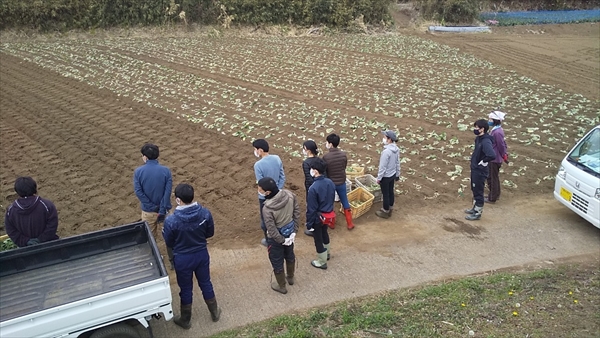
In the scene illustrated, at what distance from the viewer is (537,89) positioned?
638 inches

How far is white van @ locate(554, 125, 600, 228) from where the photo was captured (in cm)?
738

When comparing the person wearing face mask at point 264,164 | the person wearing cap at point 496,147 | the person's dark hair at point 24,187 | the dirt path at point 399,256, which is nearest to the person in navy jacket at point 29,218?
the person's dark hair at point 24,187

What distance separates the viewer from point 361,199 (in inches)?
330

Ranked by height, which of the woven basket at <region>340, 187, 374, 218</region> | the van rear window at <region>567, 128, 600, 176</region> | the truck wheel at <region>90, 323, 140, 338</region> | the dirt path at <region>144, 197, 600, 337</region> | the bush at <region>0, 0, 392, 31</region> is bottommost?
the dirt path at <region>144, 197, 600, 337</region>

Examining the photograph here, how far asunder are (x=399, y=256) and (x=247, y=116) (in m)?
7.45

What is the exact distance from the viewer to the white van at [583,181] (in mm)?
7379

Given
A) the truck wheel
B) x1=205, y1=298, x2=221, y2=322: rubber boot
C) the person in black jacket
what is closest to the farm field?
the person in black jacket

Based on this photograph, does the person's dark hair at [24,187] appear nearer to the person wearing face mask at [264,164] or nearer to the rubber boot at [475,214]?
the person wearing face mask at [264,164]

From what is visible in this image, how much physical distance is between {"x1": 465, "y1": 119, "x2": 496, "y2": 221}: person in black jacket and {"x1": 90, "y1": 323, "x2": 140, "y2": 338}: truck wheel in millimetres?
5782

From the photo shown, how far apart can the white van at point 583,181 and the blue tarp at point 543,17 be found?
28.3 m

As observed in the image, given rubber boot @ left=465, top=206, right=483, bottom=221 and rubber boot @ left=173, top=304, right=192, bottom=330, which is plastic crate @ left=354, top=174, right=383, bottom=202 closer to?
rubber boot @ left=465, top=206, right=483, bottom=221

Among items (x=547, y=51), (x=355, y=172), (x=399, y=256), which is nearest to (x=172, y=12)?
(x=547, y=51)

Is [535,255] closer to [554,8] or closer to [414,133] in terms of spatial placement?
[414,133]

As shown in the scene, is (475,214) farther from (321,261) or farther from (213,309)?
(213,309)
